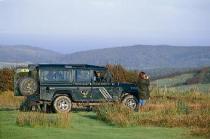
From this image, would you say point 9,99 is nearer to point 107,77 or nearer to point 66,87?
point 66,87

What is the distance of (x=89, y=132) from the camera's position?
19266 millimetres

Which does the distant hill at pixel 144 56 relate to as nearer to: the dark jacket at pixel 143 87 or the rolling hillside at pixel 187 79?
the rolling hillside at pixel 187 79

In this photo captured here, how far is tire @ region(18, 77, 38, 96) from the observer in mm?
26984

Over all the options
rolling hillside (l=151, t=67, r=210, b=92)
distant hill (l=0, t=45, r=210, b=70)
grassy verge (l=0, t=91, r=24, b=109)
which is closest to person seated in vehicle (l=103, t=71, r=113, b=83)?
grassy verge (l=0, t=91, r=24, b=109)

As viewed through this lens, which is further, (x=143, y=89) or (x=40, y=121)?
(x=143, y=89)

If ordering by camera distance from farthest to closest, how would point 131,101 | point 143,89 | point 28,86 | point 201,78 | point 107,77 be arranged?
1. point 201,78
2. point 143,89
3. point 131,101
4. point 107,77
5. point 28,86

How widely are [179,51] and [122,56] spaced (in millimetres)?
23596

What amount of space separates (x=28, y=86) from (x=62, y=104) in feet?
5.74

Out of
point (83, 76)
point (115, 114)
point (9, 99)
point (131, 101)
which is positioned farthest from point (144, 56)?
point (115, 114)

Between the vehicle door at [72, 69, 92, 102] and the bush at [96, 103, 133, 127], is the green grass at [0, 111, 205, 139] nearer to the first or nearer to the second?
the bush at [96, 103, 133, 127]

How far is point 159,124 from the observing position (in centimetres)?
2191

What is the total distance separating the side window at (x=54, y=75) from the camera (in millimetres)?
27172

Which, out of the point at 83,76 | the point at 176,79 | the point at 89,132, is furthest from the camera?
the point at 176,79

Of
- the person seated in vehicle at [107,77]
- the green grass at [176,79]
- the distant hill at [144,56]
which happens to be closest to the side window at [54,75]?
the person seated in vehicle at [107,77]
